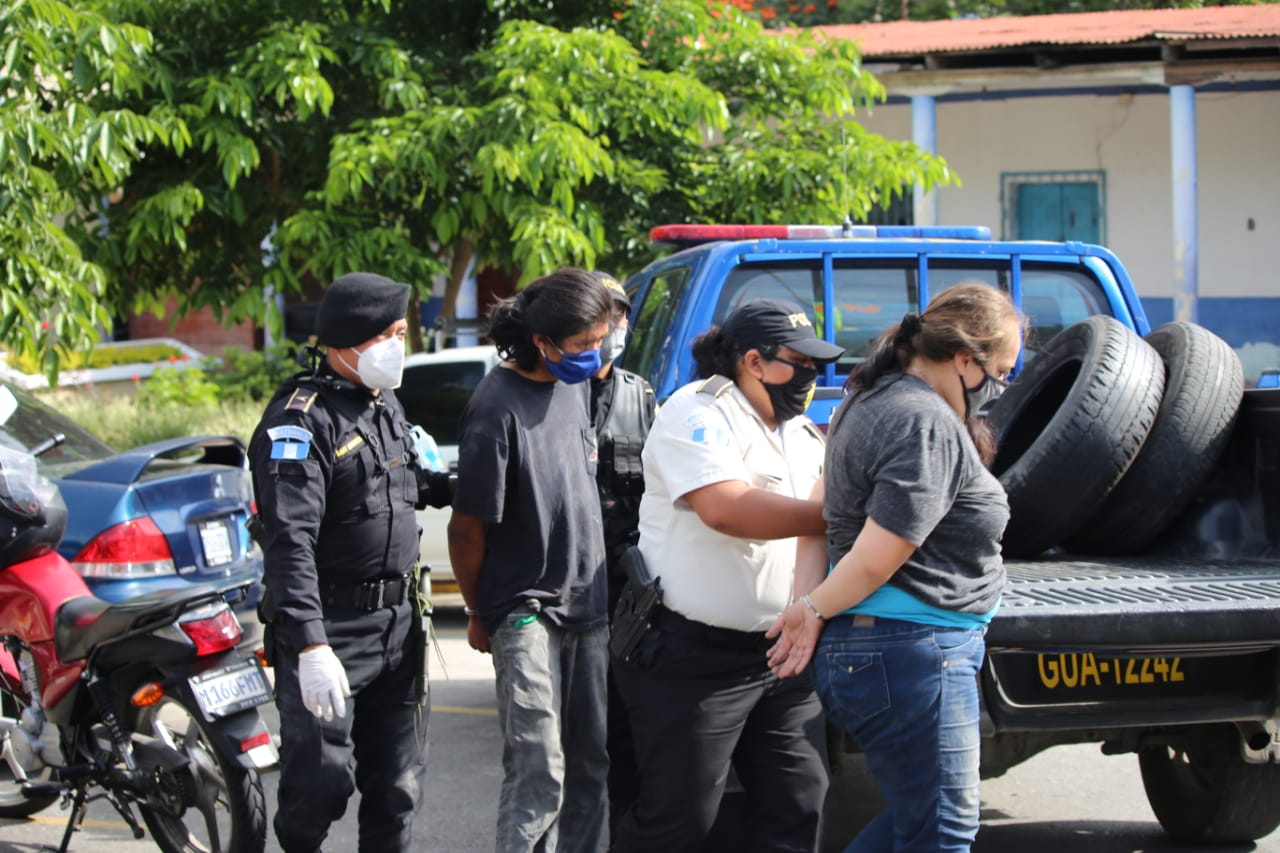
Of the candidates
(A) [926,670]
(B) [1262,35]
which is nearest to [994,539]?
(A) [926,670]

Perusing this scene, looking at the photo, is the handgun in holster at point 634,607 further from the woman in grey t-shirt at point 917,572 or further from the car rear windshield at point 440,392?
the car rear windshield at point 440,392

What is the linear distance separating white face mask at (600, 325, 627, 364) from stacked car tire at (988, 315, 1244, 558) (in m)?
1.25

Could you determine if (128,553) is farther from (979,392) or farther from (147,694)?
(979,392)

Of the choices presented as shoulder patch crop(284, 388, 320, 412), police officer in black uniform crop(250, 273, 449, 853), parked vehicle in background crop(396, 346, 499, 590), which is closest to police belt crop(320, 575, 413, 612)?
police officer in black uniform crop(250, 273, 449, 853)

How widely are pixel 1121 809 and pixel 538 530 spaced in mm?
2550

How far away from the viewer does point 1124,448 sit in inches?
156

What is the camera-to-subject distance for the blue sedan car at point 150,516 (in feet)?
17.6

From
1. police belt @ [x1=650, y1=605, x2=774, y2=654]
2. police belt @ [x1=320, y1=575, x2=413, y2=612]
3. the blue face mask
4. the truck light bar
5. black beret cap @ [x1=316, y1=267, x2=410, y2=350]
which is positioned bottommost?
police belt @ [x1=650, y1=605, x2=774, y2=654]

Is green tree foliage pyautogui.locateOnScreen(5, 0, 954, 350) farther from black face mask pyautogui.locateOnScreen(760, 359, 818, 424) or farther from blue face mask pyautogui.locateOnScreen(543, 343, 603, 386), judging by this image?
black face mask pyautogui.locateOnScreen(760, 359, 818, 424)

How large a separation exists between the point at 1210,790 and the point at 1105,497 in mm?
1000

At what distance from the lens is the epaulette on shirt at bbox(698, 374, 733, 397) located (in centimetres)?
323

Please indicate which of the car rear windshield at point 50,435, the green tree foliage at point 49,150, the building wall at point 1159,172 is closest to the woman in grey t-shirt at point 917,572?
the car rear windshield at point 50,435

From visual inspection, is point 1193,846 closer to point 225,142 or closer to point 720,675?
point 720,675

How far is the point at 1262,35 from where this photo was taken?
1266 cm
